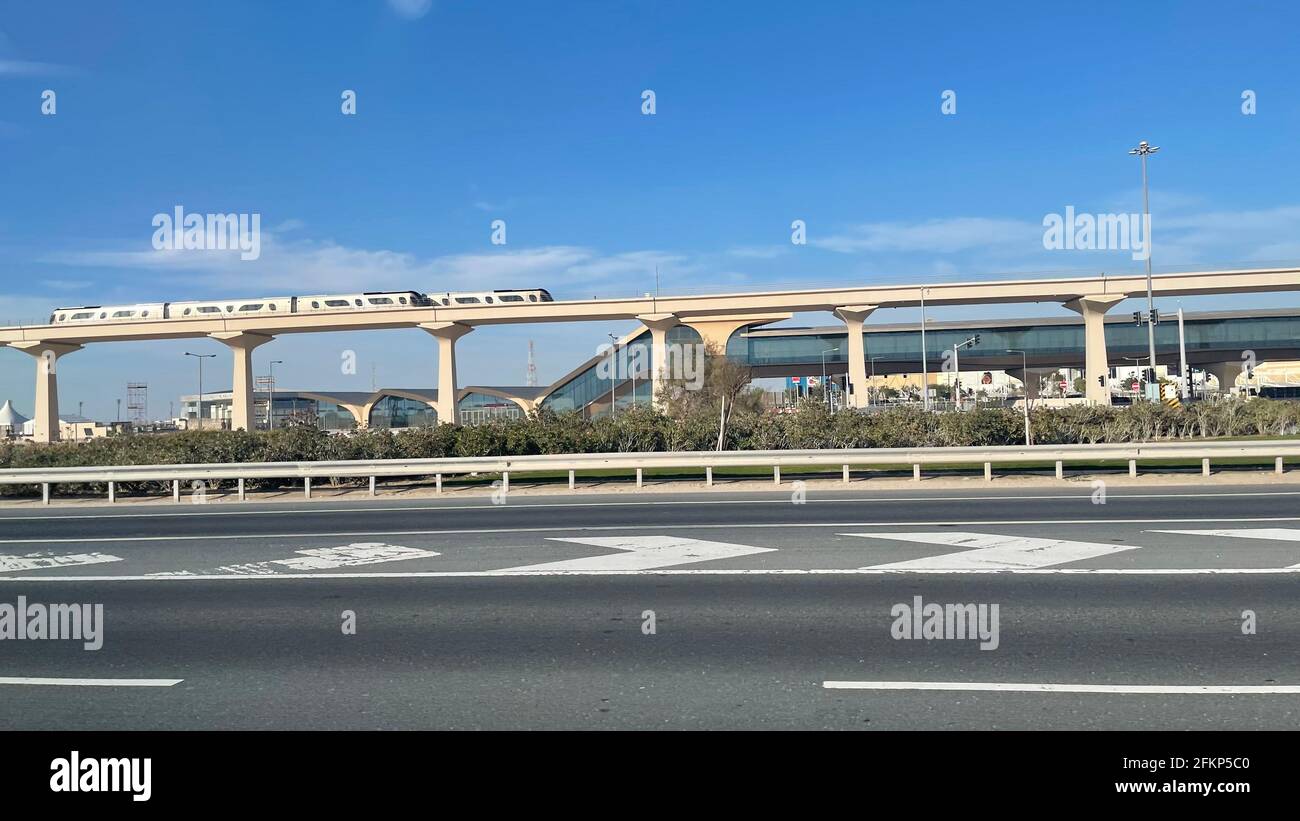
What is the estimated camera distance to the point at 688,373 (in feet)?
167

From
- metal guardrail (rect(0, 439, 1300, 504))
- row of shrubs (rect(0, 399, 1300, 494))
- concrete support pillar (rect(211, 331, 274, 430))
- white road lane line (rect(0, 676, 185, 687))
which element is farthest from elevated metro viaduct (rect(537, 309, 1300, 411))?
white road lane line (rect(0, 676, 185, 687))

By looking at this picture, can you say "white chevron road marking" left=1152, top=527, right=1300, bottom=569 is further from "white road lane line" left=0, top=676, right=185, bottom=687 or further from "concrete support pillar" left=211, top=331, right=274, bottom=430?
"concrete support pillar" left=211, top=331, right=274, bottom=430

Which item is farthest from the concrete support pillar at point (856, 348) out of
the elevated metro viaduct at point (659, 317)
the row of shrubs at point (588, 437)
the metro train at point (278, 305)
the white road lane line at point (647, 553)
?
the white road lane line at point (647, 553)

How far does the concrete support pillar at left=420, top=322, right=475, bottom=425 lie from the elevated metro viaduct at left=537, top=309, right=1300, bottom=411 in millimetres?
9338

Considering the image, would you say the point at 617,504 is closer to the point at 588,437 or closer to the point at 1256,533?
the point at 588,437

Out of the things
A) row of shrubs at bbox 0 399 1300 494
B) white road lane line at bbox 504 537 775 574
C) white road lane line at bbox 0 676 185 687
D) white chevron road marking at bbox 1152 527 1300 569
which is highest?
row of shrubs at bbox 0 399 1300 494

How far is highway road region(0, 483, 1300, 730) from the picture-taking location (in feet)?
17.7

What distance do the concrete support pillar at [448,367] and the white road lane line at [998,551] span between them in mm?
52379

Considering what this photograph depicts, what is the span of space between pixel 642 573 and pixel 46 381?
69.7 m

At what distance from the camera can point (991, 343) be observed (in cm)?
7625
